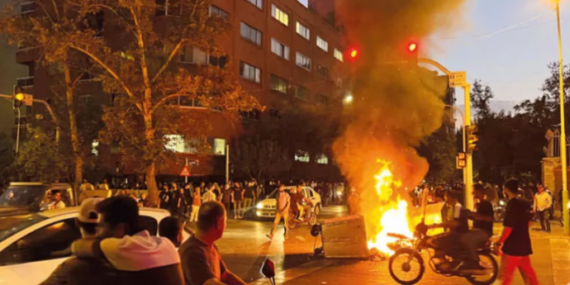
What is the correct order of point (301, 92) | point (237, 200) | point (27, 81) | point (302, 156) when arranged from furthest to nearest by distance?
point (301, 92)
point (302, 156)
point (27, 81)
point (237, 200)

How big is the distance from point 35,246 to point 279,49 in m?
35.2

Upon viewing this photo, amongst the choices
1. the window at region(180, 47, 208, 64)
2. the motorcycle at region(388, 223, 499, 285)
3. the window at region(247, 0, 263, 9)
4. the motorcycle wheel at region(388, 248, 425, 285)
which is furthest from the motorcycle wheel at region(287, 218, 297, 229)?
the window at region(247, 0, 263, 9)

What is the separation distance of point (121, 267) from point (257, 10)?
35.0 m

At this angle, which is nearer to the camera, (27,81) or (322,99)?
(27,81)

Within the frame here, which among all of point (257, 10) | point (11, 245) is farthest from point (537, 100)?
point (11, 245)

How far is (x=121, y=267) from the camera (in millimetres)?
2217

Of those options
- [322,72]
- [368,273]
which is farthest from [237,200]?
[322,72]

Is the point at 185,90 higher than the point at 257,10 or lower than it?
lower

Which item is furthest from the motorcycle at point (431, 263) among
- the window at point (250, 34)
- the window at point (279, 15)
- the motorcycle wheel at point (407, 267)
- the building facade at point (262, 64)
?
the window at point (279, 15)

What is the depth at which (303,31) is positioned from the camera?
43.9 meters

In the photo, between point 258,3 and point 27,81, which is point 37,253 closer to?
point 258,3

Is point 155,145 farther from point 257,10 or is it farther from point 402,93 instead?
point 257,10

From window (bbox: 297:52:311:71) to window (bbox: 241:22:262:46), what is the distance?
740 cm

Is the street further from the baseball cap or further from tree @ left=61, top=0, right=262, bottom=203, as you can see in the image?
the baseball cap
